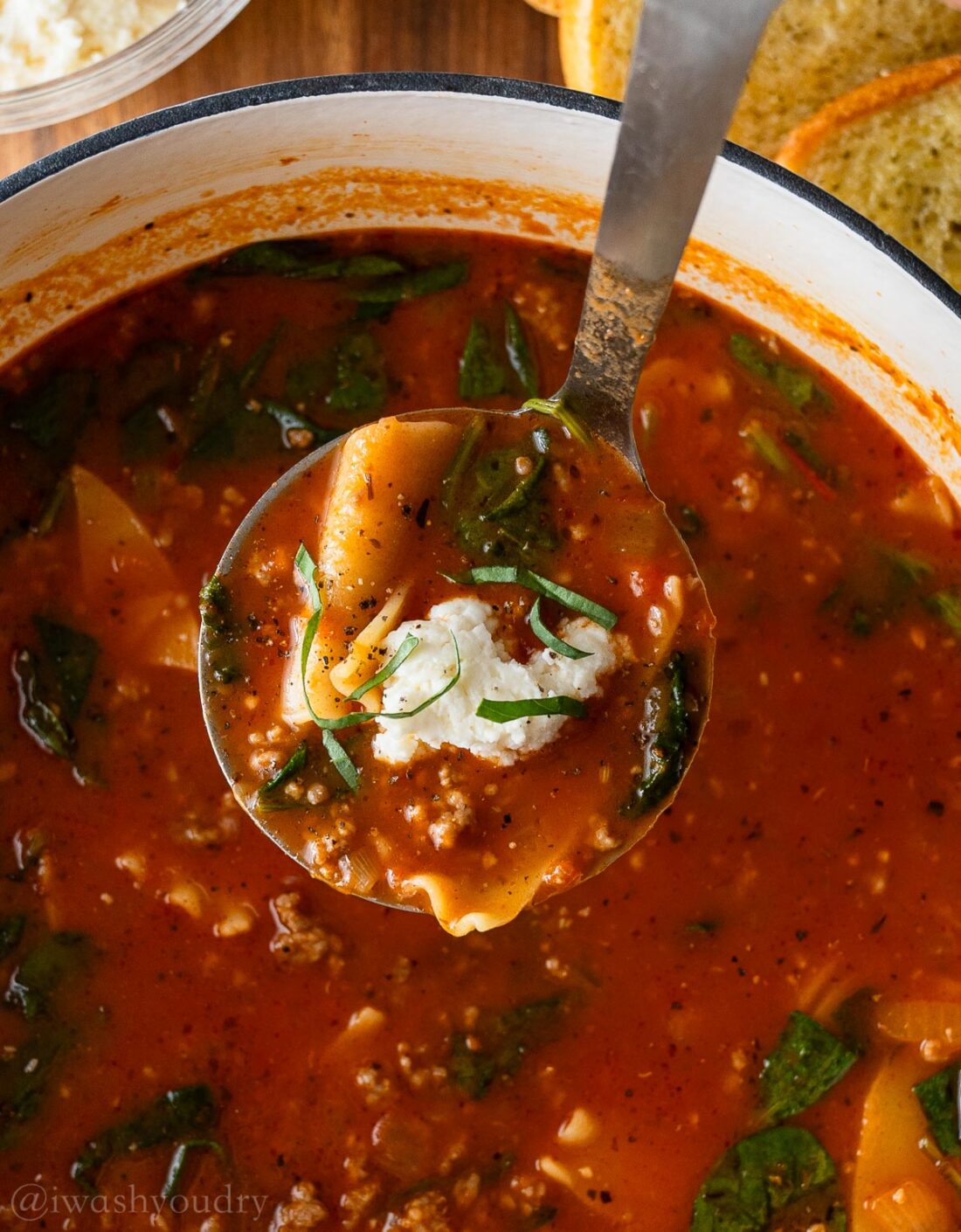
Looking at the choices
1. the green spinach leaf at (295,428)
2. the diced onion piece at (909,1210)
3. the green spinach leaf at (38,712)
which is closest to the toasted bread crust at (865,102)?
the green spinach leaf at (295,428)

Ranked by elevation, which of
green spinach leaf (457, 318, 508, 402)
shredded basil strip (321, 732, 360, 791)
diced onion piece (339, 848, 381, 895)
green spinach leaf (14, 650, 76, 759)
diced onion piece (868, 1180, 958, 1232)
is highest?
green spinach leaf (457, 318, 508, 402)

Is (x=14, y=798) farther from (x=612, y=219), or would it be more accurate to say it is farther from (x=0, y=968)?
(x=612, y=219)

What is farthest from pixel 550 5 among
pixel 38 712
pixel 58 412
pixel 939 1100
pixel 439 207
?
pixel 939 1100

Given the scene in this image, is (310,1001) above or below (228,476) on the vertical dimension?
below

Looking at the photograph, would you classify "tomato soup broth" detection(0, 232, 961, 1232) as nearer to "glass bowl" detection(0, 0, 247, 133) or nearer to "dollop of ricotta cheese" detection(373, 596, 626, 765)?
"glass bowl" detection(0, 0, 247, 133)

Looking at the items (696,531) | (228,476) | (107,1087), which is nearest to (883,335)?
(696,531)

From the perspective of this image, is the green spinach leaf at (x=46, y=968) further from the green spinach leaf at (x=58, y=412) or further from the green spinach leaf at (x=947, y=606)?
the green spinach leaf at (x=947, y=606)

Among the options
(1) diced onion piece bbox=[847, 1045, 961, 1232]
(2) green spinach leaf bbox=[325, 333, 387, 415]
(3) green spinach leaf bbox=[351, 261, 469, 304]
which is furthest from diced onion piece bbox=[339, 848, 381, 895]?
(1) diced onion piece bbox=[847, 1045, 961, 1232]
